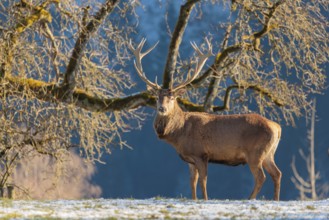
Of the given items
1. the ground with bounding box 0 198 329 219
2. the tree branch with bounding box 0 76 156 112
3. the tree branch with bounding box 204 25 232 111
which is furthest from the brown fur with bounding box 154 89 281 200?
the tree branch with bounding box 204 25 232 111

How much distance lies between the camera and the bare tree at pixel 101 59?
19219 millimetres

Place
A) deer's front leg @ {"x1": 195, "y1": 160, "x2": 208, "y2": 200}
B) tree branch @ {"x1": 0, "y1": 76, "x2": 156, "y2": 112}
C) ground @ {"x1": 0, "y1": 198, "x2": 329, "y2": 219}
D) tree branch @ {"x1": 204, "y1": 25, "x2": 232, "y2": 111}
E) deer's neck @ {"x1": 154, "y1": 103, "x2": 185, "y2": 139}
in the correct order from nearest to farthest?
ground @ {"x1": 0, "y1": 198, "x2": 329, "y2": 219}
deer's front leg @ {"x1": 195, "y1": 160, "x2": 208, "y2": 200}
deer's neck @ {"x1": 154, "y1": 103, "x2": 185, "y2": 139}
tree branch @ {"x1": 0, "y1": 76, "x2": 156, "y2": 112}
tree branch @ {"x1": 204, "y1": 25, "x2": 232, "y2": 111}

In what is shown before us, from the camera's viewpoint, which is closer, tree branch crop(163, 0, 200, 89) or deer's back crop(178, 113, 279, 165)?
deer's back crop(178, 113, 279, 165)

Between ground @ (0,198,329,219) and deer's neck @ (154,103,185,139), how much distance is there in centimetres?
262

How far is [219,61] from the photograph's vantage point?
2227 centimetres

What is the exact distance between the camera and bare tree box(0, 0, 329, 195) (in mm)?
19219

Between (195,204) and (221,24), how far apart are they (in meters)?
11.2

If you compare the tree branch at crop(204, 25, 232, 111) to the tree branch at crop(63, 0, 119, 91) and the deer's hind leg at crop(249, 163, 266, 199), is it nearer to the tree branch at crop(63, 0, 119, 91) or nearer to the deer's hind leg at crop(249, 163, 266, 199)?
the tree branch at crop(63, 0, 119, 91)

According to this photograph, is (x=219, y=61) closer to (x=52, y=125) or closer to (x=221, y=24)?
(x=221, y=24)

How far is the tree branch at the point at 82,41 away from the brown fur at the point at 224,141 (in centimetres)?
472

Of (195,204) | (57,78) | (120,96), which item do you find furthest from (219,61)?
(195,204)

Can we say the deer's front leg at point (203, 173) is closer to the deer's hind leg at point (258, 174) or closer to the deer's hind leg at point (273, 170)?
the deer's hind leg at point (258, 174)

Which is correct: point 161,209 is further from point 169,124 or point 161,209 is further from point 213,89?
point 213,89

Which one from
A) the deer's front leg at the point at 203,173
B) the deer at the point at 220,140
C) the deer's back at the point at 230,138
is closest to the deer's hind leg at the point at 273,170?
the deer at the point at 220,140
